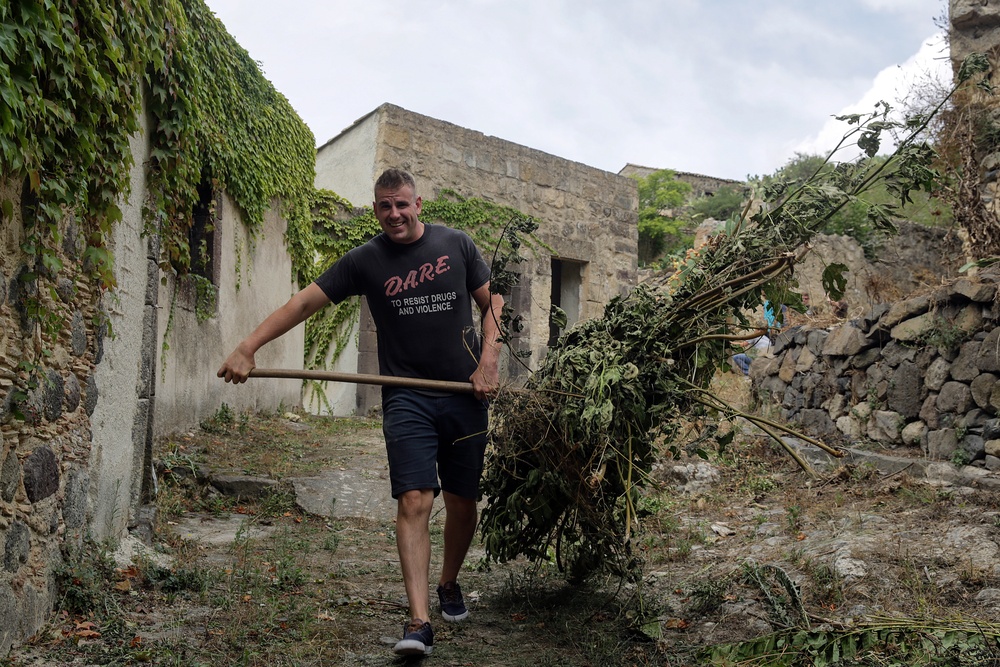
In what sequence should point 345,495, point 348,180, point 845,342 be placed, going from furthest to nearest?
point 348,180 < point 845,342 < point 345,495

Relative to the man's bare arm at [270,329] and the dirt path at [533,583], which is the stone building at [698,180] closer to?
the dirt path at [533,583]

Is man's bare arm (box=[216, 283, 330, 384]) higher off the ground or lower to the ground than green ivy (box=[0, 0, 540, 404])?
lower

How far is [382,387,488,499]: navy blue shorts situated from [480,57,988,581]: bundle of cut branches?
0.53 feet

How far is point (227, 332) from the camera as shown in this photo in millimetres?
7367

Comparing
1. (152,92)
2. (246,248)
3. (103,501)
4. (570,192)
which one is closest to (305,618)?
(103,501)

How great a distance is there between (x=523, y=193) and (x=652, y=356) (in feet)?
31.4

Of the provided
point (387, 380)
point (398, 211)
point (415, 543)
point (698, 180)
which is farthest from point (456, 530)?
point (698, 180)

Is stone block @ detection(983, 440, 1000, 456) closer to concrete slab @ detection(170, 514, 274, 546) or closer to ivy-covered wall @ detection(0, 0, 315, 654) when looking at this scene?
concrete slab @ detection(170, 514, 274, 546)

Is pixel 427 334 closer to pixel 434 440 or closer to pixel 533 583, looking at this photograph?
pixel 434 440

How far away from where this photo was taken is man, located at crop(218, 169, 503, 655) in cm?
342

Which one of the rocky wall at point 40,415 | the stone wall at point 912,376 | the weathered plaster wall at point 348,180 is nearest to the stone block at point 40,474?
the rocky wall at point 40,415

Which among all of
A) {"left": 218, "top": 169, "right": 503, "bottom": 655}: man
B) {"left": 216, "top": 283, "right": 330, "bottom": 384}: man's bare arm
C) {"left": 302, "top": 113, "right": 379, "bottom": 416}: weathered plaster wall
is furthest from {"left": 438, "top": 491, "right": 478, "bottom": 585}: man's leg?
{"left": 302, "top": 113, "right": 379, "bottom": 416}: weathered plaster wall

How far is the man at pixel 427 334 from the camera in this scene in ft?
11.2

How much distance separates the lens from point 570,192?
13.0 meters
